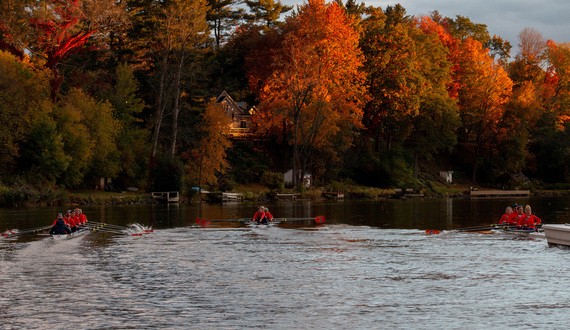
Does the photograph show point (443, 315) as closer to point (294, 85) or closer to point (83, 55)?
point (294, 85)

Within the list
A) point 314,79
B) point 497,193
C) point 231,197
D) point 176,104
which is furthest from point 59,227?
point 497,193

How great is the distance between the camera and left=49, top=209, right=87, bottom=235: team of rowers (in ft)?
98.1

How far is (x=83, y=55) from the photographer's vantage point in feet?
226

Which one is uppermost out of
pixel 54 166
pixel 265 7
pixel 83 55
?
pixel 265 7

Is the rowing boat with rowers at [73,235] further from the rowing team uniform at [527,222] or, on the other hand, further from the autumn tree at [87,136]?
the autumn tree at [87,136]

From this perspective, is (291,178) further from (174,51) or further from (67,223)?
(67,223)

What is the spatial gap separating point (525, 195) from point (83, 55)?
56.4 metres

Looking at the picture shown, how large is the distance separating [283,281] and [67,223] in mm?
15869

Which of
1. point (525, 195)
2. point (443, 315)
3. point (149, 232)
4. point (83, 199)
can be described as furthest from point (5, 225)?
point (525, 195)

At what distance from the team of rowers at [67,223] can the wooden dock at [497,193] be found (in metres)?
58.8

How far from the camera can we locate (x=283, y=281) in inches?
762

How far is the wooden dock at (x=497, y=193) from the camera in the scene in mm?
81938

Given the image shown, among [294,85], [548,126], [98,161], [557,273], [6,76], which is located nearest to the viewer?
[557,273]

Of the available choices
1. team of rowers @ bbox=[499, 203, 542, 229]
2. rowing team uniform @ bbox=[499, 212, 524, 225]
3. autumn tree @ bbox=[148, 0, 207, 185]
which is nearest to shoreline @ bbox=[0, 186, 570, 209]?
autumn tree @ bbox=[148, 0, 207, 185]
